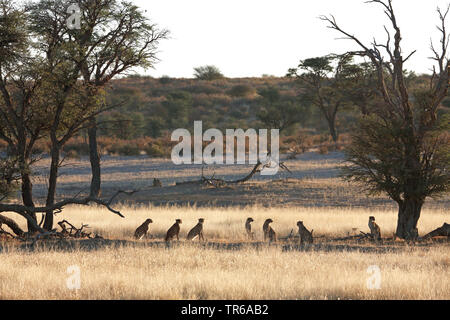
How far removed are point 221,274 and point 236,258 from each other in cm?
186

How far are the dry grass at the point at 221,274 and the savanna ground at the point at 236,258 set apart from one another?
0.02 metres

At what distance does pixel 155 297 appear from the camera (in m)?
8.73

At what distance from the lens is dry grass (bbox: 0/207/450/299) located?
894cm

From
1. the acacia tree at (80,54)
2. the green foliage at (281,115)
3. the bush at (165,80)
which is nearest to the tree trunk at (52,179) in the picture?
the acacia tree at (80,54)

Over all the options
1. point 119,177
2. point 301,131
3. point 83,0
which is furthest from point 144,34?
point 301,131

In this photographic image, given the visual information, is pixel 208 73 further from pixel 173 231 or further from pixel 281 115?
pixel 173 231

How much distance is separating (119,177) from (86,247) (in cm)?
2149

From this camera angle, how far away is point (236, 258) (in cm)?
1182

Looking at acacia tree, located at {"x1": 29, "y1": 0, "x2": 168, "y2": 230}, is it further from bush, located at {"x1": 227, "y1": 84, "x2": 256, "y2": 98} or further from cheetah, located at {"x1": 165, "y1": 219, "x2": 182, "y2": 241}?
bush, located at {"x1": 227, "y1": 84, "x2": 256, "y2": 98}

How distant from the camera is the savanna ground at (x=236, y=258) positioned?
9.05 meters

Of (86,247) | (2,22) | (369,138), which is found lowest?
(86,247)

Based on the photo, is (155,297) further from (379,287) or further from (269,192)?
(269,192)

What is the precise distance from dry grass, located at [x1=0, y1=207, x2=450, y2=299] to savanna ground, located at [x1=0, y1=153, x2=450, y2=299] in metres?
0.02

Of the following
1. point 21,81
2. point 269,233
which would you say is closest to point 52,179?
point 21,81
